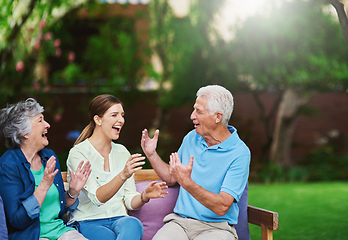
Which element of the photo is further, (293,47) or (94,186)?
(293,47)

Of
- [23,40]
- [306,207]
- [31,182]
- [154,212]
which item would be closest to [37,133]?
[31,182]

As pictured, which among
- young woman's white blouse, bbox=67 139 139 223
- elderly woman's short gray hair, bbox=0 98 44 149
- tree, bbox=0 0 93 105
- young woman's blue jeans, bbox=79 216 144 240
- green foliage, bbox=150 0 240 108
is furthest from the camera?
green foliage, bbox=150 0 240 108

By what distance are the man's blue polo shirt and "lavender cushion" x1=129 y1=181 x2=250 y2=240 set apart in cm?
18

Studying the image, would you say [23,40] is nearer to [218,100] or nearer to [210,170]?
[218,100]

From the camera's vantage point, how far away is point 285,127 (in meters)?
11.0

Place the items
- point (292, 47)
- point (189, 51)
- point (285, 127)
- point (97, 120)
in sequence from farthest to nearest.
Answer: point (285, 127) → point (189, 51) → point (292, 47) → point (97, 120)

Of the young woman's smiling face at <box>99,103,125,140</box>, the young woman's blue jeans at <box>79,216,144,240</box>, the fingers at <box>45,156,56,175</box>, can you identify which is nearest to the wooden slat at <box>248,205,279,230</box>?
the young woman's blue jeans at <box>79,216,144,240</box>

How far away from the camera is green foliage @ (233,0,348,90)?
29.4 feet

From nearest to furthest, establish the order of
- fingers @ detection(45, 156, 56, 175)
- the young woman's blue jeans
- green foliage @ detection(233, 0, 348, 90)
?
fingers @ detection(45, 156, 56, 175) → the young woman's blue jeans → green foliage @ detection(233, 0, 348, 90)

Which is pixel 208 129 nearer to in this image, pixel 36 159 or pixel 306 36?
pixel 36 159

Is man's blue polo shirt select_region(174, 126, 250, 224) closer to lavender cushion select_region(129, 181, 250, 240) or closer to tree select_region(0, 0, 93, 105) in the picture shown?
lavender cushion select_region(129, 181, 250, 240)

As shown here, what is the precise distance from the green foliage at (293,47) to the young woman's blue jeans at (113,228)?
6614 millimetres

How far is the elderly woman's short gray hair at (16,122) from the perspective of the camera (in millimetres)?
2773

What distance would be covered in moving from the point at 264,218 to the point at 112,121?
1154 mm
